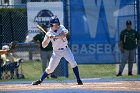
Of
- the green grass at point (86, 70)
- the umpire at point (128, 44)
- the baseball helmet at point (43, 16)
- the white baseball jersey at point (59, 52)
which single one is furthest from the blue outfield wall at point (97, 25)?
the white baseball jersey at point (59, 52)

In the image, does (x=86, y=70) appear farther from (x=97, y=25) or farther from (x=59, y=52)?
(x=59, y=52)

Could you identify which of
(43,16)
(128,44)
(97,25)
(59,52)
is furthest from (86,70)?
(59,52)

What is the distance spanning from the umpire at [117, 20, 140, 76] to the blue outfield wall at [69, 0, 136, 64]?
332mm

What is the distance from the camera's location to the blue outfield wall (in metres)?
15.3

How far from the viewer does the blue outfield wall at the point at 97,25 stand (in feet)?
50.3

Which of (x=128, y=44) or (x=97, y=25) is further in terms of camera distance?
(x=97, y=25)

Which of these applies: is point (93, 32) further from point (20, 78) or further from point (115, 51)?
point (20, 78)

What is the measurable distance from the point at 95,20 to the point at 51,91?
548 cm

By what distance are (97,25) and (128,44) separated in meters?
1.14

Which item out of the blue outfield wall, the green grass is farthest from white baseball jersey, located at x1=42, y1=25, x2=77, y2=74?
the blue outfield wall

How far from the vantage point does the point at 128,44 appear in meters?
15.1

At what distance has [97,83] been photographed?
12719 mm

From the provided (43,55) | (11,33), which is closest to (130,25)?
(43,55)

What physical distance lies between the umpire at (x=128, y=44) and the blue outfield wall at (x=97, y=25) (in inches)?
13.1
